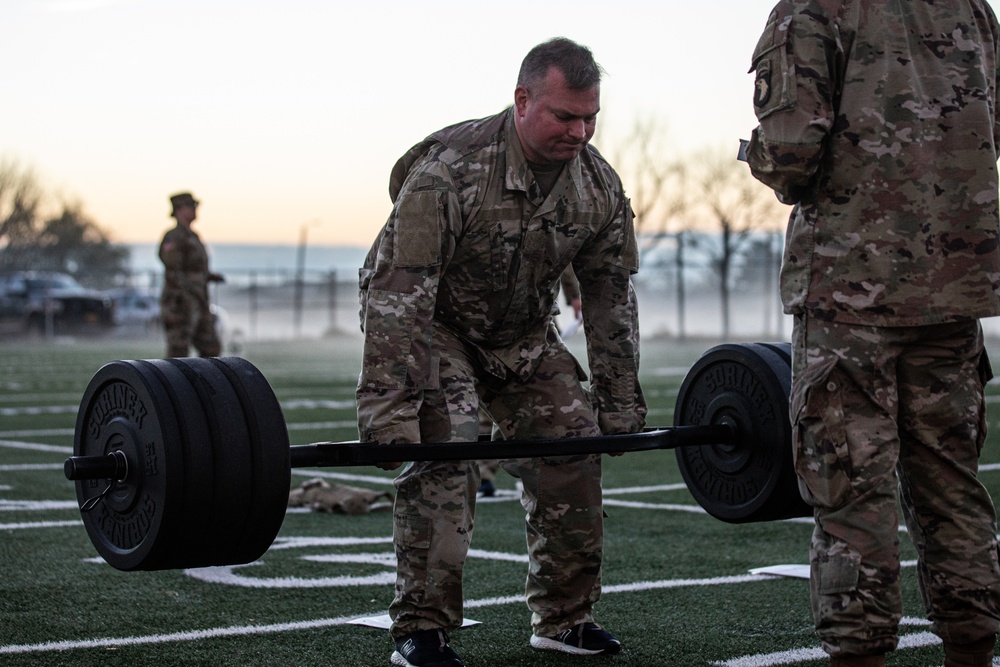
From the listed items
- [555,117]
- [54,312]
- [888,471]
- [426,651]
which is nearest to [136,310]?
[54,312]

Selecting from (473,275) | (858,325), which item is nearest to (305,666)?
(473,275)

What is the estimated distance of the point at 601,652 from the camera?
4.69m

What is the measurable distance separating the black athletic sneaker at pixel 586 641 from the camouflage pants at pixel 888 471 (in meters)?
1.05

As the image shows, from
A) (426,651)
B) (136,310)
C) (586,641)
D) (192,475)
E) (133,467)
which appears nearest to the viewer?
(192,475)

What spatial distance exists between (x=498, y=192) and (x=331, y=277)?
134ft

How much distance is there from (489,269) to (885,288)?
52.6 inches

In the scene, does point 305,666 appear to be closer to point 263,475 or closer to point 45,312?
point 263,475

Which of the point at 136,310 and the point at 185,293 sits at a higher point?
the point at 185,293

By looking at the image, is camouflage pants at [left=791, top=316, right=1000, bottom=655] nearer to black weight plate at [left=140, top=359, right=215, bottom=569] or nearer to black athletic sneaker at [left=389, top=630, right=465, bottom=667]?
black athletic sneaker at [left=389, top=630, right=465, bottom=667]

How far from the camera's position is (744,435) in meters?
4.93

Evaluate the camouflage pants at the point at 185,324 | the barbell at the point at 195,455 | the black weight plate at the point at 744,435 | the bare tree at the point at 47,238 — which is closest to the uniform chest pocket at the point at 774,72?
the barbell at the point at 195,455

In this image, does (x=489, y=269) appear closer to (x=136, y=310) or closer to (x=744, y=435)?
(x=744, y=435)

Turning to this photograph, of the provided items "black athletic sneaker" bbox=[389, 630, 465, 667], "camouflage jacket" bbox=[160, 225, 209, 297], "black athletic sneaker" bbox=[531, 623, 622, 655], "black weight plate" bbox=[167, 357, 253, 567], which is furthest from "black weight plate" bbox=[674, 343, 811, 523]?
"camouflage jacket" bbox=[160, 225, 209, 297]

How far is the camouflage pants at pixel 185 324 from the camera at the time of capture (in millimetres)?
15508
